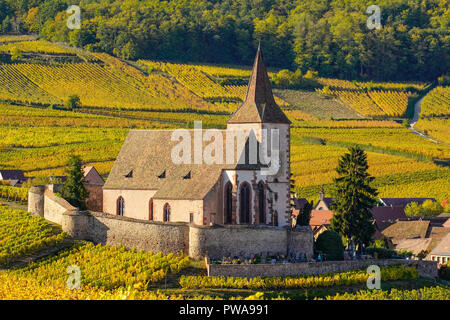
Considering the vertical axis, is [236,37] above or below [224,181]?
above

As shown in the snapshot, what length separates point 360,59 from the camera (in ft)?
571

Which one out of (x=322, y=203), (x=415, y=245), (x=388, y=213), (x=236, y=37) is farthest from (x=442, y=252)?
(x=236, y=37)

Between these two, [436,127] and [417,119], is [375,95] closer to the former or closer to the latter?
[417,119]

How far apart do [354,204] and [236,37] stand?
11028cm

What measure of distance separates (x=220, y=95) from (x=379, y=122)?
23.0 meters

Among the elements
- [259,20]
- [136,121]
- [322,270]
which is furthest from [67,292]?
[259,20]

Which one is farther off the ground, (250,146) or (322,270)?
(250,146)

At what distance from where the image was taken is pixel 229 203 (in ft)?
211

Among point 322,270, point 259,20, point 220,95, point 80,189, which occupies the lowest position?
point 322,270

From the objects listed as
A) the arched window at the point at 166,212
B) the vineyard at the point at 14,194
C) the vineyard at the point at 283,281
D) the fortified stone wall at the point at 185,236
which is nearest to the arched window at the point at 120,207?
the arched window at the point at 166,212

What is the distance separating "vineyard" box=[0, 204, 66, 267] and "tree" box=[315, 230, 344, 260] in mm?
15970

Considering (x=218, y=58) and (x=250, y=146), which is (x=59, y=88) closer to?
(x=218, y=58)

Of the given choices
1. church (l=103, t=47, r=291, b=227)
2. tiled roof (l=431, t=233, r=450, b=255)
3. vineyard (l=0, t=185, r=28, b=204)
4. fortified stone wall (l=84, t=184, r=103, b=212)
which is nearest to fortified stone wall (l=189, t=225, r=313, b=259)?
church (l=103, t=47, r=291, b=227)
